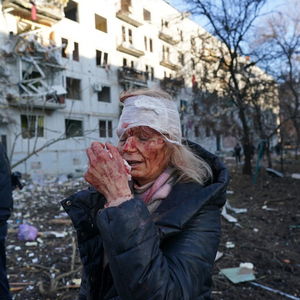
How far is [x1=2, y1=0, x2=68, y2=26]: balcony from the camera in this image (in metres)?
17.7

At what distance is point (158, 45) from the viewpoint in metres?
31.8

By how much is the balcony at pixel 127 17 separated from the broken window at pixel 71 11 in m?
4.68

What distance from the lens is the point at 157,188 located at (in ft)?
4.78

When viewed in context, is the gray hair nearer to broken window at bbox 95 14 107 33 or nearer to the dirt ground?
the dirt ground

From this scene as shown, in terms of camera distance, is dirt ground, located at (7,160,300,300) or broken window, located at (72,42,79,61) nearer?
dirt ground, located at (7,160,300,300)

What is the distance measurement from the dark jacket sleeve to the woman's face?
1.34 ft

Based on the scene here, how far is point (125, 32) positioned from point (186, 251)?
93.9ft

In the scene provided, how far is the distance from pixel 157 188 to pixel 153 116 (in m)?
0.38

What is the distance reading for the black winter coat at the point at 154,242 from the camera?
1.01m

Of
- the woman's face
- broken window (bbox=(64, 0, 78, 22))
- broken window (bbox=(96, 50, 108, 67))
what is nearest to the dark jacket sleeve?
the woman's face

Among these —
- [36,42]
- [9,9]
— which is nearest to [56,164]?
[36,42]

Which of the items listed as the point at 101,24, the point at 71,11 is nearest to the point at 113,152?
the point at 71,11

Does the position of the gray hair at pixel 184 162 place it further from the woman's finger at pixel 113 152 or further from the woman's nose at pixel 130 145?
the woman's finger at pixel 113 152

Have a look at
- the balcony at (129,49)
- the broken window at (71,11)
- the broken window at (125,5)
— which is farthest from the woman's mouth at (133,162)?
the broken window at (125,5)
